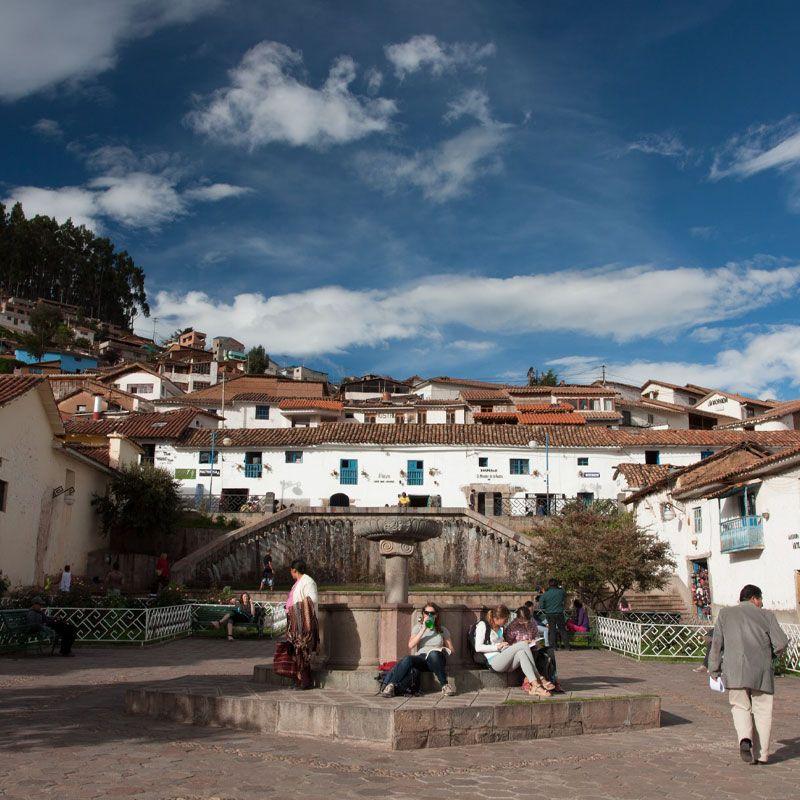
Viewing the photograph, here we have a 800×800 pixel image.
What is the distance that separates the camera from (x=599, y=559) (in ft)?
72.5

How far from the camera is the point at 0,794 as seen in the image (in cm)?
565

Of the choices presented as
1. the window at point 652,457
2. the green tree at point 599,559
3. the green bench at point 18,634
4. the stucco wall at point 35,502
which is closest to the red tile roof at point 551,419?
the window at point 652,457

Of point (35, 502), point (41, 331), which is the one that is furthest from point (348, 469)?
point (41, 331)

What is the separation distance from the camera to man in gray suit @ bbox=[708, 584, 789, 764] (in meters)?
7.04

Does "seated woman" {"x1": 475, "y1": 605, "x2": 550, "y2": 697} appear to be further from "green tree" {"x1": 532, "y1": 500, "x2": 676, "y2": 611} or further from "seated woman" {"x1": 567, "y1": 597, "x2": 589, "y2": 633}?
"green tree" {"x1": 532, "y1": 500, "x2": 676, "y2": 611}

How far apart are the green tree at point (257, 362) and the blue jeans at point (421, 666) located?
78826 mm

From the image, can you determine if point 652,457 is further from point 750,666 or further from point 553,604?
point 750,666

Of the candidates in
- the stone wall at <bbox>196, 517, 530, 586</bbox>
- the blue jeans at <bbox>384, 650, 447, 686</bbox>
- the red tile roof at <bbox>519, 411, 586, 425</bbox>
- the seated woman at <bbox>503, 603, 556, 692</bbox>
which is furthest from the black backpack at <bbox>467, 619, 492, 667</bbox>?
the red tile roof at <bbox>519, 411, 586, 425</bbox>

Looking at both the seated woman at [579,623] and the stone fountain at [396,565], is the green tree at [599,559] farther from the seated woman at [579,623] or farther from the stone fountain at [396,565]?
→ the stone fountain at [396,565]

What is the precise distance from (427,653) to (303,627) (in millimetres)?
1492

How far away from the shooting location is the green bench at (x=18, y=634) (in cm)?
1494

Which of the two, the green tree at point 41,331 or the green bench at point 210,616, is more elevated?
the green tree at point 41,331

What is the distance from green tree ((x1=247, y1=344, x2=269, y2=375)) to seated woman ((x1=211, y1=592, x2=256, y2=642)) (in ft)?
221

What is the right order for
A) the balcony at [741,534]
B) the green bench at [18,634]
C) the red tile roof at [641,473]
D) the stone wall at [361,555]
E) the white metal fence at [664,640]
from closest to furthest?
1. the green bench at [18,634]
2. the white metal fence at [664,640]
3. the balcony at [741,534]
4. the stone wall at [361,555]
5. the red tile roof at [641,473]
